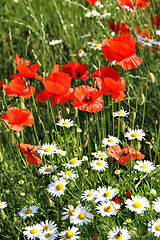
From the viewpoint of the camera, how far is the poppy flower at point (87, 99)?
5.42ft

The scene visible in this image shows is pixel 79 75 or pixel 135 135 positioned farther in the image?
pixel 79 75

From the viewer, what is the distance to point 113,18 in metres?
3.19

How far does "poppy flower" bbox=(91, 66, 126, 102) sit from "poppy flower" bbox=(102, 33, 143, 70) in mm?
92

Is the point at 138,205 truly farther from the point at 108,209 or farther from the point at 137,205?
the point at 108,209

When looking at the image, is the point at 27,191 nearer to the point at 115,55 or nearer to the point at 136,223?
the point at 136,223

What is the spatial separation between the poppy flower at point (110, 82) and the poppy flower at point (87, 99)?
4cm

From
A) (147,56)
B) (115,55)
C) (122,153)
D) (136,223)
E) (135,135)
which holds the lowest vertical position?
(136,223)

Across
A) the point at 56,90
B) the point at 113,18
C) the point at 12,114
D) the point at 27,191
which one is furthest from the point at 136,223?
the point at 113,18

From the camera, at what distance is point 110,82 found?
163 cm

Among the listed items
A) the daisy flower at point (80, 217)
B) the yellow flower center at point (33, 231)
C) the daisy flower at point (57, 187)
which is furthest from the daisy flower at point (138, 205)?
the yellow flower center at point (33, 231)

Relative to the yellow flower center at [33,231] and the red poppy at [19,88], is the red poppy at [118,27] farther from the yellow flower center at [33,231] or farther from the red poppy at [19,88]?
the yellow flower center at [33,231]

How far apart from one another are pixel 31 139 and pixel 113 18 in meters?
1.56

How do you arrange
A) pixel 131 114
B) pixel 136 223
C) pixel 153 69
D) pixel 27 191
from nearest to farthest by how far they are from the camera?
pixel 136 223 → pixel 27 191 → pixel 131 114 → pixel 153 69

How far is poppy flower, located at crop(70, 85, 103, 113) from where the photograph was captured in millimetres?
1651
